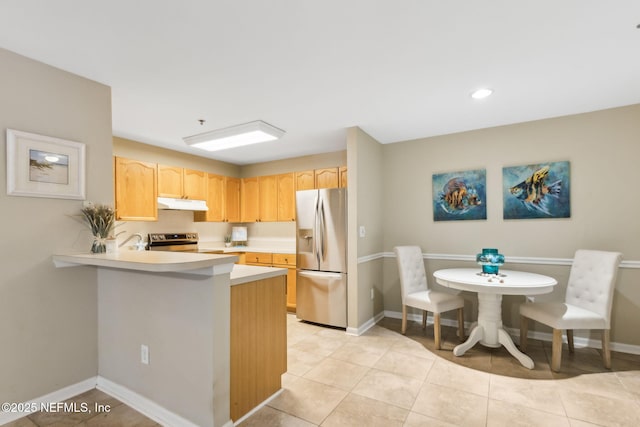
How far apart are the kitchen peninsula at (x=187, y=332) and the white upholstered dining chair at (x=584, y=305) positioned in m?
2.26

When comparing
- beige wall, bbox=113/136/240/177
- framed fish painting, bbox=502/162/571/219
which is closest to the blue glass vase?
framed fish painting, bbox=502/162/571/219

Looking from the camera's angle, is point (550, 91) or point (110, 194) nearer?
point (110, 194)

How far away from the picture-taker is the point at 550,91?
2.62m

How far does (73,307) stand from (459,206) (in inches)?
154

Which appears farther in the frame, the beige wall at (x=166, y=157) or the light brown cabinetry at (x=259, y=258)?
the light brown cabinetry at (x=259, y=258)

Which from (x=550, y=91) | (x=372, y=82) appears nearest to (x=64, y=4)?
(x=372, y=82)

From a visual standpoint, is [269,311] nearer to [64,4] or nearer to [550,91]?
[64,4]

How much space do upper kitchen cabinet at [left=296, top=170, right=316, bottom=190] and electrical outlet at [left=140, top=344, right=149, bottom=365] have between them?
123 inches

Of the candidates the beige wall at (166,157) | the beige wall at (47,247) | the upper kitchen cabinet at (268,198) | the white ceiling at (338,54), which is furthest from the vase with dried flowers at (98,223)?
the upper kitchen cabinet at (268,198)

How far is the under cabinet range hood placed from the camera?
4144 millimetres

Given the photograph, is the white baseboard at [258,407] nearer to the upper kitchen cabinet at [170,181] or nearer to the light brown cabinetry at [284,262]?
the light brown cabinetry at [284,262]

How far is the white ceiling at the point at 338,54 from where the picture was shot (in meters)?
1.62

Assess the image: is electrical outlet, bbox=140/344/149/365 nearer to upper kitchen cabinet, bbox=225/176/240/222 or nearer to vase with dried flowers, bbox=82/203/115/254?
vase with dried flowers, bbox=82/203/115/254

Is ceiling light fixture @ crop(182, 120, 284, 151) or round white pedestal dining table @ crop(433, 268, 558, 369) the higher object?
ceiling light fixture @ crop(182, 120, 284, 151)
